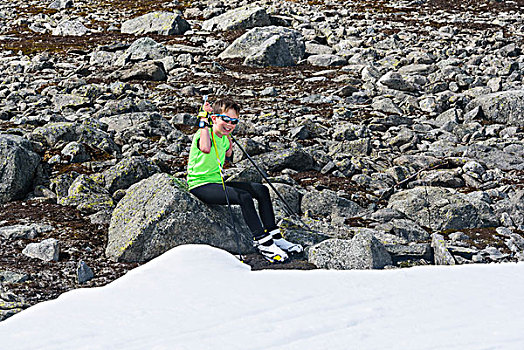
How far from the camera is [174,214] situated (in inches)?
279

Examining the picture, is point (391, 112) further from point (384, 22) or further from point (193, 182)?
point (384, 22)

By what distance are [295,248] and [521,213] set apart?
15.2 feet

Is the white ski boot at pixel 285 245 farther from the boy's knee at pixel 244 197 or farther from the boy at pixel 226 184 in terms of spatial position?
the boy's knee at pixel 244 197

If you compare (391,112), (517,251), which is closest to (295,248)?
(517,251)

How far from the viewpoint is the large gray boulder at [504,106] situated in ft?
50.8

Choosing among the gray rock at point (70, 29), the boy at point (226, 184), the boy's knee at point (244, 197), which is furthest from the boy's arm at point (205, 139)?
the gray rock at point (70, 29)

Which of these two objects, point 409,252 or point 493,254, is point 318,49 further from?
point 409,252

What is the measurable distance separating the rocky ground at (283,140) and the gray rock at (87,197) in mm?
30

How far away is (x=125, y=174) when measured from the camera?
9.76 meters

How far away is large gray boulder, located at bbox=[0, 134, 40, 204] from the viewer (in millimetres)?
9117

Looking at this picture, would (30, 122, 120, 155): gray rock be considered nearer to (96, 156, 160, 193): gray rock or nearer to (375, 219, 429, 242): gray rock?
(96, 156, 160, 193): gray rock

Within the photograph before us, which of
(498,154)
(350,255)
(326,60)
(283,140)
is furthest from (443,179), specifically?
(326,60)

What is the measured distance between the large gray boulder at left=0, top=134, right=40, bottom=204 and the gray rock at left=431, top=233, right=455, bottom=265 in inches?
278

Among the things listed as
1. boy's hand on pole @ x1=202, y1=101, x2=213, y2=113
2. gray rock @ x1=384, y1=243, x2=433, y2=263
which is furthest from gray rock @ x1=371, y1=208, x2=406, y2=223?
boy's hand on pole @ x1=202, y1=101, x2=213, y2=113
